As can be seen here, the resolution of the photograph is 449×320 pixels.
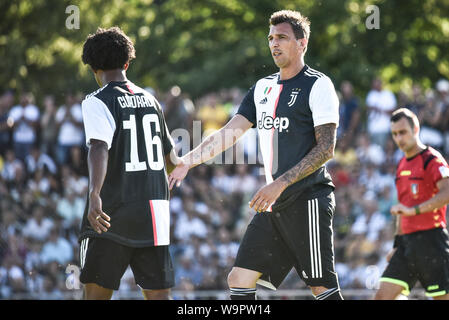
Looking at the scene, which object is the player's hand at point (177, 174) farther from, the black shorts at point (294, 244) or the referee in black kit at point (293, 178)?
the black shorts at point (294, 244)

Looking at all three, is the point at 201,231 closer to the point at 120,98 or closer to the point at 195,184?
the point at 195,184

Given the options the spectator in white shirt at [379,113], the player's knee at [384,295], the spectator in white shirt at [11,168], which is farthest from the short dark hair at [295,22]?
the spectator in white shirt at [11,168]

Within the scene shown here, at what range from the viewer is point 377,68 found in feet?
70.7

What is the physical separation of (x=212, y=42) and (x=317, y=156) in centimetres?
1823

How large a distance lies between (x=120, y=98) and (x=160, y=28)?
17040 millimetres

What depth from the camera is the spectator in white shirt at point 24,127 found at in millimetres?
15719

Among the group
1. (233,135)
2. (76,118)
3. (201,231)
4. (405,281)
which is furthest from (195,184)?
(233,135)

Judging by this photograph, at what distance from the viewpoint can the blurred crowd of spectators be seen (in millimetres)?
13914

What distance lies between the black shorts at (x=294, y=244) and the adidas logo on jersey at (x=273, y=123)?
58 centimetres

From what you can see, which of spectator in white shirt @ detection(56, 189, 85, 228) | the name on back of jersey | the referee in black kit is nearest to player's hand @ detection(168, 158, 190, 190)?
the referee in black kit

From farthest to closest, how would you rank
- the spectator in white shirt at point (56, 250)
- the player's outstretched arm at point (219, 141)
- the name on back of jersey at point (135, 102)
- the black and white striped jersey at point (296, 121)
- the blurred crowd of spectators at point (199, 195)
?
the spectator in white shirt at point (56, 250)
the blurred crowd of spectators at point (199, 195)
the player's outstretched arm at point (219, 141)
the black and white striped jersey at point (296, 121)
the name on back of jersey at point (135, 102)

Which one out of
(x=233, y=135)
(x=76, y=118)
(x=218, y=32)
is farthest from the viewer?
(x=218, y=32)

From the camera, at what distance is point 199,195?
15.0 m

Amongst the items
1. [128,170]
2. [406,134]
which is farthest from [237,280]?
[406,134]
